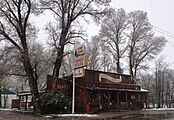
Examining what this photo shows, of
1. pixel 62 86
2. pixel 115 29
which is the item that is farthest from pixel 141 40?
pixel 62 86

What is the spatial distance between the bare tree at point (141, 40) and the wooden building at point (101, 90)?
35.9ft

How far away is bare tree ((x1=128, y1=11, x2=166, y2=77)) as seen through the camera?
41781 mm

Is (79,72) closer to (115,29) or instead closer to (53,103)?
(53,103)

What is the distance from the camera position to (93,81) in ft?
90.4

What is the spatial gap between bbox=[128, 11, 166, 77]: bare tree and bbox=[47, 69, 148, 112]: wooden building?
431 inches

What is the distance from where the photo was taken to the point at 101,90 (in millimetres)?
27891

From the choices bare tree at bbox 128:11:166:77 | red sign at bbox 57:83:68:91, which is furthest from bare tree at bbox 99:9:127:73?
red sign at bbox 57:83:68:91

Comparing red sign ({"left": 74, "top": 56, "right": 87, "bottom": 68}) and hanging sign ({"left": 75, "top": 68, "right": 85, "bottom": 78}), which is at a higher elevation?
red sign ({"left": 74, "top": 56, "right": 87, "bottom": 68})

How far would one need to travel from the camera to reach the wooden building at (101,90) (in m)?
26.9

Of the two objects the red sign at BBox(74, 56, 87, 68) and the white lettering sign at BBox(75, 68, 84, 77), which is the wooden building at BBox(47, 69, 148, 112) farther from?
the red sign at BBox(74, 56, 87, 68)

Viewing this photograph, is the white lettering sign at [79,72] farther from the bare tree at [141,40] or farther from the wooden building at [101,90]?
the bare tree at [141,40]

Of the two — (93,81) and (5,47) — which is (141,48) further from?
(5,47)

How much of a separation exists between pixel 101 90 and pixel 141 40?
1819 cm

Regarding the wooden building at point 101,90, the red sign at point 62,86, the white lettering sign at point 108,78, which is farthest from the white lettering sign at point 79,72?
the white lettering sign at point 108,78
